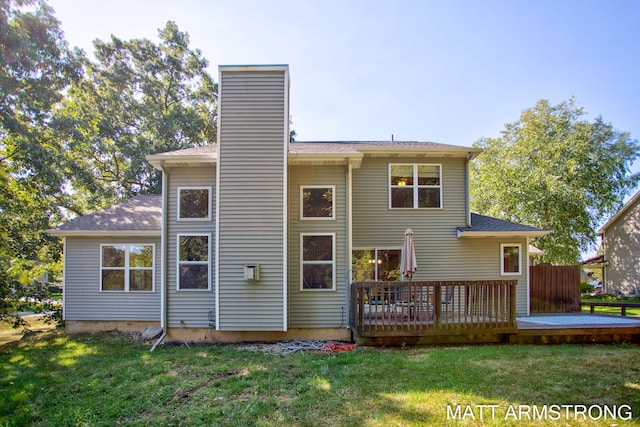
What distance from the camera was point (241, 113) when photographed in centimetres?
816

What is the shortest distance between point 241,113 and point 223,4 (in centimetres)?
404

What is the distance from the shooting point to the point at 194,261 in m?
8.58

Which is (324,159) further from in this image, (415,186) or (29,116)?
(29,116)

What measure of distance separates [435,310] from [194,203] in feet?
20.3

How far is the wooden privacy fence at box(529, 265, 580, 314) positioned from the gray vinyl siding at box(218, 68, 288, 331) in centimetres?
892

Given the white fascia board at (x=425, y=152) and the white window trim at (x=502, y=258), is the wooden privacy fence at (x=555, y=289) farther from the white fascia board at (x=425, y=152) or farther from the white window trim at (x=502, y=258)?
the white fascia board at (x=425, y=152)

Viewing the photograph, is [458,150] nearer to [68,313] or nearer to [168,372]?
[168,372]

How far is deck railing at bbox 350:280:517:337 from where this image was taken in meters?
7.18

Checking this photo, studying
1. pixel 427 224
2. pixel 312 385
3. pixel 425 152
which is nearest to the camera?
pixel 312 385

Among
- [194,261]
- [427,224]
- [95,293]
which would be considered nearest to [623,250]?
[427,224]

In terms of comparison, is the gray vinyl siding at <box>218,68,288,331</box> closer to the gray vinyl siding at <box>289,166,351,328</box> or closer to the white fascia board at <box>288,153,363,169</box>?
the white fascia board at <box>288,153,363,169</box>

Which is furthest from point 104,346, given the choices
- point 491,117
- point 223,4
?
point 491,117

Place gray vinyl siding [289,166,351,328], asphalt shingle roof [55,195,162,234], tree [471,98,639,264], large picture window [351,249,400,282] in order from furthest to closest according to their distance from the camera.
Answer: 1. tree [471,98,639,264]
2. large picture window [351,249,400,282]
3. asphalt shingle roof [55,195,162,234]
4. gray vinyl siding [289,166,351,328]

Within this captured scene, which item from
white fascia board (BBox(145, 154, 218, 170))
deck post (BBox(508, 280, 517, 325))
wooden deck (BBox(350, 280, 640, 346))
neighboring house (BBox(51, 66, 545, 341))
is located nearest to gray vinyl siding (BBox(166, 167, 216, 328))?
neighboring house (BBox(51, 66, 545, 341))
